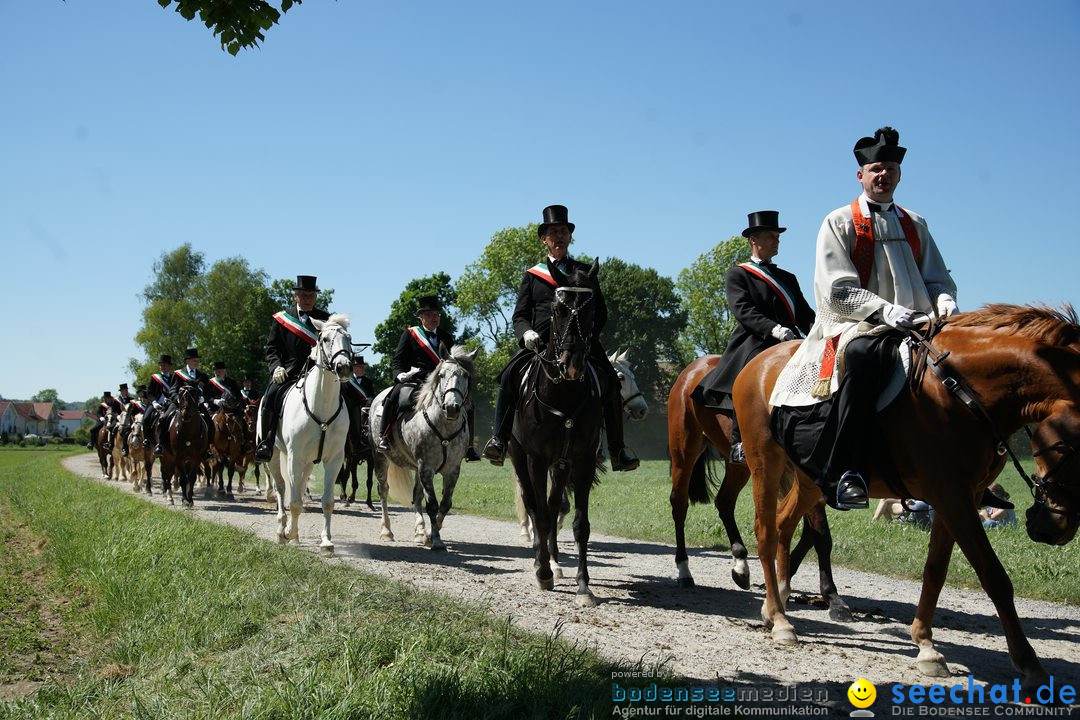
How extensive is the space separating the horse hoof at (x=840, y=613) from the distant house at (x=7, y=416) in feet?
613

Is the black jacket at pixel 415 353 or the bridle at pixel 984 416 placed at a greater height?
the black jacket at pixel 415 353

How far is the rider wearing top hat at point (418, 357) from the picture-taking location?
42.9 feet

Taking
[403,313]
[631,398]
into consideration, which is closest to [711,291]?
[403,313]

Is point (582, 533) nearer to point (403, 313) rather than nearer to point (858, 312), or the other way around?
point (858, 312)

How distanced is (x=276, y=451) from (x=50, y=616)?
5673mm

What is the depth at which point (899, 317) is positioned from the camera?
562 cm

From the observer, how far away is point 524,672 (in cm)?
475

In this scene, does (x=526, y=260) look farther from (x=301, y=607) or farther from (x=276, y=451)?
(x=301, y=607)

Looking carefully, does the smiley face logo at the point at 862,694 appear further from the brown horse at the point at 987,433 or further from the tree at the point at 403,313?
the tree at the point at 403,313

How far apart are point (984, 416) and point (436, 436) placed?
26.8 ft

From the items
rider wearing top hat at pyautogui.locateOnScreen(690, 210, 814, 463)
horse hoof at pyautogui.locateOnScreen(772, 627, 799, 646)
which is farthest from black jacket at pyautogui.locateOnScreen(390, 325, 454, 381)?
horse hoof at pyautogui.locateOnScreen(772, 627, 799, 646)

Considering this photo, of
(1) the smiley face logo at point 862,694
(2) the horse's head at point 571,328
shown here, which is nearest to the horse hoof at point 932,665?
(1) the smiley face logo at point 862,694

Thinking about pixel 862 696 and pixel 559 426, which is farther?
pixel 559 426

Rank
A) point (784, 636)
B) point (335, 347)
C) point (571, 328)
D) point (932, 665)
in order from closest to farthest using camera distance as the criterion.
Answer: point (932, 665), point (784, 636), point (571, 328), point (335, 347)
